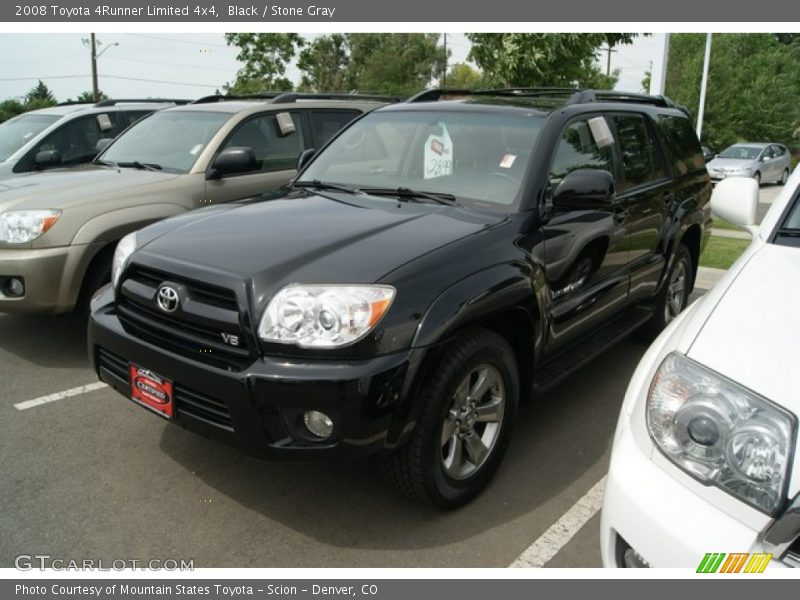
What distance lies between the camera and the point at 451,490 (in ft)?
9.50

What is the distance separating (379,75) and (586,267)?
67843mm

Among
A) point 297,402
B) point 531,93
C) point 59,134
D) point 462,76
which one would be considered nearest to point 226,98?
point 59,134

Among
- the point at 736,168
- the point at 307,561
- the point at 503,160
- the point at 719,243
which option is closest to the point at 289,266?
the point at 307,561

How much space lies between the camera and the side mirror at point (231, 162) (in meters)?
5.16

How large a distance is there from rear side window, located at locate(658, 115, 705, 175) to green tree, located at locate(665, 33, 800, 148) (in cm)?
3054

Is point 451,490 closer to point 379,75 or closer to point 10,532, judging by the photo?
point 10,532

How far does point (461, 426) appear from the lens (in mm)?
2906

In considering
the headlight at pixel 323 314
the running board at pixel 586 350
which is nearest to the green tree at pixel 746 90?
the running board at pixel 586 350

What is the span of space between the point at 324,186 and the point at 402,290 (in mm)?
1528

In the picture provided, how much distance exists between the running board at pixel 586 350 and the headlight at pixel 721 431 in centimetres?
141

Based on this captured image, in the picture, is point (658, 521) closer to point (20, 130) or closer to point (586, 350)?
point (586, 350)

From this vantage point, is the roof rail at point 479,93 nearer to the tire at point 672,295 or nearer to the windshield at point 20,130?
the tire at point 672,295

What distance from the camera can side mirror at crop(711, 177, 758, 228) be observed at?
3086 millimetres

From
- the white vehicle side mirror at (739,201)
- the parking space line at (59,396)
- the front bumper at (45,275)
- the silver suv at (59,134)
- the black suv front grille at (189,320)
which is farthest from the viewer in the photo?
the silver suv at (59,134)
